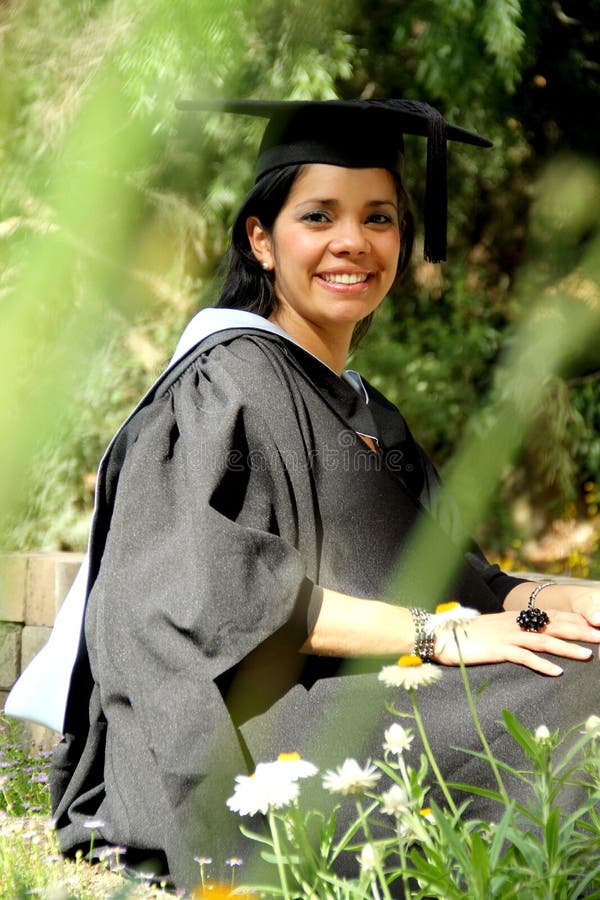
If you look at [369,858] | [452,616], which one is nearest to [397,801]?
[369,858]

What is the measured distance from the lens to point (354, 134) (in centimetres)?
221

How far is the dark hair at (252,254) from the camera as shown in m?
2.28

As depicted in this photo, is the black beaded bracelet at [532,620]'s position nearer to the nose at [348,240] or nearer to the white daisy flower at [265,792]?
the white daisy flower at [265,792]

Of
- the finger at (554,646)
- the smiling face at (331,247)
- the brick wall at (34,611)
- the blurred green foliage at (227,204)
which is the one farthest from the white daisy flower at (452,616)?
the brick wall at (34,611)

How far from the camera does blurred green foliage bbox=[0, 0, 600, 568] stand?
31 centimetres

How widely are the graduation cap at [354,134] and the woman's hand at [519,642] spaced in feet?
3.19

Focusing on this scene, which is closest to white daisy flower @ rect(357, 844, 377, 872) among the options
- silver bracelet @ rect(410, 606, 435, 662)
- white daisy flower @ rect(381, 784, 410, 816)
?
white daisy flower @ rect(381, 784, 410, 816)

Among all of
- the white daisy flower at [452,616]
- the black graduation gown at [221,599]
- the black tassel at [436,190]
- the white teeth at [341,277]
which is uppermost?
the black tassel at [436,190]

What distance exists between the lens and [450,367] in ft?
17.6

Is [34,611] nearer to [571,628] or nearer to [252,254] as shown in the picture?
[252,254]

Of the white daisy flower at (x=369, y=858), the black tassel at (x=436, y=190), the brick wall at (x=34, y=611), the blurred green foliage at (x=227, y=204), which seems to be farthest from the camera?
the brick wall at (x=34, y=611)

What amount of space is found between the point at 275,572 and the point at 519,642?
16.4 inches

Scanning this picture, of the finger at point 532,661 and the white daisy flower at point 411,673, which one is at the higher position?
the white daisy flower at point 411,673

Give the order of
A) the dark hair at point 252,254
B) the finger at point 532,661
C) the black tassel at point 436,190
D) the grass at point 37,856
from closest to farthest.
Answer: the finger at point 532,661
the grass at point 37,856
the black tassel at point 436,190
the dark hair at point 252,254
